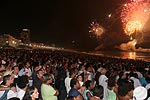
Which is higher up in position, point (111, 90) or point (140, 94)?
point (140, 94)

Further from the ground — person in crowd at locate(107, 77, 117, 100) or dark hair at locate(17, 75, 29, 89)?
dark hair at locate(17, 75, 29, 89)

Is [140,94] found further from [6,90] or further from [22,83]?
Result: [6,90]

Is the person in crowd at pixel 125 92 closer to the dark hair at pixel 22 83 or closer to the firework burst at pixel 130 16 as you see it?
the dark hair at pixel 22 83

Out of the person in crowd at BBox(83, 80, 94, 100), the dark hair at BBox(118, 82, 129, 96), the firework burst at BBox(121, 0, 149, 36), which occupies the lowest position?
the person in crowd at BBox(83, 80, 94, 100)

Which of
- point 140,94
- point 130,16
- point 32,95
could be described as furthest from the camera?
point 130,16

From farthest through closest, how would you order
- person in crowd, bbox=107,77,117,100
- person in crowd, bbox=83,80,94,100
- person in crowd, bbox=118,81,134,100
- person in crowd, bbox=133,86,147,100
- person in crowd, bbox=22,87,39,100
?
person in crowd, bbox=107,77,117,100, person in crowd, bbox=83,80,94,100, person in crowd, bbox=118,81,134,100, person in crowd, bbox=22,87,39,100, person in crowd, bbox=133,86,147,100

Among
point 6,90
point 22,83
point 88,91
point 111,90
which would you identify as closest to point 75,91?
point 88,91

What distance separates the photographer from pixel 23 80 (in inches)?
392

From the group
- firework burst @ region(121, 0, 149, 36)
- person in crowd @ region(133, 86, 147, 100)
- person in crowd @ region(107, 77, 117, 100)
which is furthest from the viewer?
firework burst @ region(121, 0, 149, 36)

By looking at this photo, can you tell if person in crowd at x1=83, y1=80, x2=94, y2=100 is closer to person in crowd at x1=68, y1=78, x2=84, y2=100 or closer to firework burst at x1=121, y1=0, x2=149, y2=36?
person in crowd at x1=68, y1=78, x2=84, y2=100

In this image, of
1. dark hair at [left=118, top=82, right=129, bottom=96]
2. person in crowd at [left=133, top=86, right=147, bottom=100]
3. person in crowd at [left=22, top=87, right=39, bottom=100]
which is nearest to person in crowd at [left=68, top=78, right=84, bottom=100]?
dark hair at [left=118, top=82, right=129, bottom=96]

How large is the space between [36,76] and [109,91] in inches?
Result: 125

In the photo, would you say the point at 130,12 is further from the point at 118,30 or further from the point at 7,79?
the point at 7,79

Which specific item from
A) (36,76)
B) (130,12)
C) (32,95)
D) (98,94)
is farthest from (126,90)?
(130,12)
